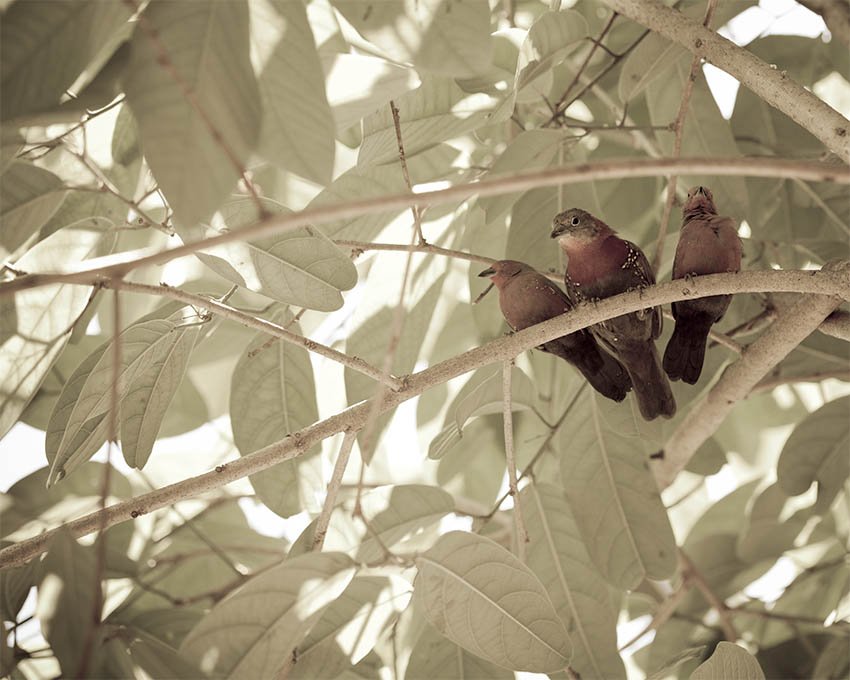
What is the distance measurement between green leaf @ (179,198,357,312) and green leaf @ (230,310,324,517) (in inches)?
20.8

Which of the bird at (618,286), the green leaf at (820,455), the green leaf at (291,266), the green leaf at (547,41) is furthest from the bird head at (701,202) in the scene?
the green leaf at (291,266)

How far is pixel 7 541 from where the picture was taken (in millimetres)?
2502

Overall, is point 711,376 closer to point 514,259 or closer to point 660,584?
point 514,259

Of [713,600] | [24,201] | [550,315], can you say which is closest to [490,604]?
[550,315]

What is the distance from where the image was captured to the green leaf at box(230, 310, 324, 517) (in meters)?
2.48

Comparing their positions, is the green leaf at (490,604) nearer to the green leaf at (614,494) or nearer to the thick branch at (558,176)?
the green leaf at (614,494)

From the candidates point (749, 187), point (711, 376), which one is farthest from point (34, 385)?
point (749, 187)

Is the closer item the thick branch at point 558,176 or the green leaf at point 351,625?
the thick branch at point 558,176

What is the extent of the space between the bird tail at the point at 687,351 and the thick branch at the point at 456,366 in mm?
338

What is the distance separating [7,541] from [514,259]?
177cm

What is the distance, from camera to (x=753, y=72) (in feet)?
6.30

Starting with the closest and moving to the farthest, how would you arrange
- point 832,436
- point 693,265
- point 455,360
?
point 455,360 → point 693,265 → point 832,436

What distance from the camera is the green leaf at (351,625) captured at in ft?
6.63

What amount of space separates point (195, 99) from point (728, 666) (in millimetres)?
1579
